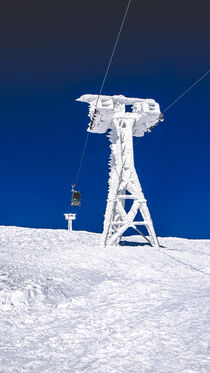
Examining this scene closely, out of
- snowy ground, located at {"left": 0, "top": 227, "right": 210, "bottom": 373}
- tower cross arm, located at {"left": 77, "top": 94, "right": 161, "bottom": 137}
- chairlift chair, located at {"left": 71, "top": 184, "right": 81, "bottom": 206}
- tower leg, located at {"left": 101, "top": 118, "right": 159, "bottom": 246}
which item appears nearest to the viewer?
snowy ground, located at {"left": 0, "top": 227, "right": 210, "bottom": 373}

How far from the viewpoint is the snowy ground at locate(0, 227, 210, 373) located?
380 centimetres

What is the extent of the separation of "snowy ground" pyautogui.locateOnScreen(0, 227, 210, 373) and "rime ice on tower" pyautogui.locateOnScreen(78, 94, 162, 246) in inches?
167

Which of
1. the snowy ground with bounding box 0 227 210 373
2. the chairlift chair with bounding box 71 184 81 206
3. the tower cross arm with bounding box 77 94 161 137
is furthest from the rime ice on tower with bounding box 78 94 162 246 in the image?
the snowy ground with bounding box 0 227 210 373

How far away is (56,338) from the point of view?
4598mm

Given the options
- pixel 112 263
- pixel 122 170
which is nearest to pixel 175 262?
pixel 112 263

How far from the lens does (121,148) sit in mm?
16250

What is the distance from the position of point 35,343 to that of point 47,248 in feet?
33.7

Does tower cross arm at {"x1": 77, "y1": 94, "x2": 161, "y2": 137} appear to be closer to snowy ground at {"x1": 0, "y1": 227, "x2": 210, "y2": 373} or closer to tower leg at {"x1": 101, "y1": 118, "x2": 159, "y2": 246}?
tower leg at {"x1": 101, "y1": 118, "x2": 159, "y2": 246}

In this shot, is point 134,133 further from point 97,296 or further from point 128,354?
point 128,354

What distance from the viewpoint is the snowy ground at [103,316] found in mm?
3797

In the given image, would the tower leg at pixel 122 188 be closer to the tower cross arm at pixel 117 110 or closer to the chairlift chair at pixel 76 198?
the tower cross arm at pixel 117 110

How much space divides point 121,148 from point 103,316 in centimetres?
1167

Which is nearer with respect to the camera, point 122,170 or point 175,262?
point 175,262

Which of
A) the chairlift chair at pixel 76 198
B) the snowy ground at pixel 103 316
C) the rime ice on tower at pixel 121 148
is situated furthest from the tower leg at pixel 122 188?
the snowy ground at pixel 103 316
